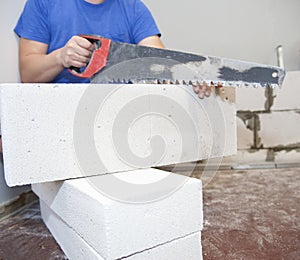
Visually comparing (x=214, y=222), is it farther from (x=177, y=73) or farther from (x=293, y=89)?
(x=293, y=89)

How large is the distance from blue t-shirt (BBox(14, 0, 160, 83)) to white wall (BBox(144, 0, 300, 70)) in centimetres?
76

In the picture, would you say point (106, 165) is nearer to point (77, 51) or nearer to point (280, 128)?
point (77, 51)

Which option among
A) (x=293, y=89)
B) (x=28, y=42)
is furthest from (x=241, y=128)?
(x=28, y=42)

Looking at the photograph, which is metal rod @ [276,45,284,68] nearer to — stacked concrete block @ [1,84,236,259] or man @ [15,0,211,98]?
man @ [15,0,211,98]

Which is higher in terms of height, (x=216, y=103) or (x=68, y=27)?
(x=68, y=27)

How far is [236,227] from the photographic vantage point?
0.94 metres

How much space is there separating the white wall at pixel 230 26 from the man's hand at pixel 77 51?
47.8 inches

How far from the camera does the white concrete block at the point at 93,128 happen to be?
2.31ft

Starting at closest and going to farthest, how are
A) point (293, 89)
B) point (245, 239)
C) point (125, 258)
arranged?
point (125, 258) < point (245, 239) < point (293, 89)

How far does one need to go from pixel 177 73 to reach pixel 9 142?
0.47m

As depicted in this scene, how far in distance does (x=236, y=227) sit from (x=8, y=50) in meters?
1.08

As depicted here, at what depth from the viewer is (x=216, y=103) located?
1.02 metres

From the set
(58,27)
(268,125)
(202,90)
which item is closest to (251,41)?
(268,125)

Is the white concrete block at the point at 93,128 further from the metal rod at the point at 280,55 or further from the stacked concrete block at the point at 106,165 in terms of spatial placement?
the metal rod at the point at 280,55
